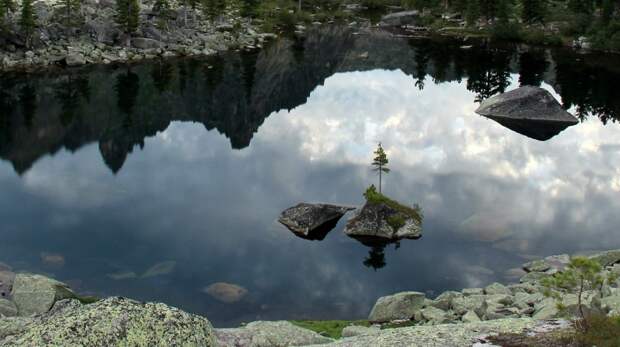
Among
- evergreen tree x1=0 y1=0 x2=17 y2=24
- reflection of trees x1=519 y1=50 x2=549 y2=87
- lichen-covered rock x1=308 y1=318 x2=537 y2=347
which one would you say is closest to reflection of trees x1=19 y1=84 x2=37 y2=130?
evergreen tree x1=0 y1=0 x2=17 y2=24

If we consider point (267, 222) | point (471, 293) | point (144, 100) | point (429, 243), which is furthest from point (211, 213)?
point (144, 100)

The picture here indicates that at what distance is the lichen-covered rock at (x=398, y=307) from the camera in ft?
126

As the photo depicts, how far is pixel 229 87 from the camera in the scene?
115875 mm

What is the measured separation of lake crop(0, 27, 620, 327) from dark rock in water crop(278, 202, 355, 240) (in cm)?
99

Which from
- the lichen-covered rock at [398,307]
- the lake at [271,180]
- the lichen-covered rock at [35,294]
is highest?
the lichen-covered rock at [35,294]

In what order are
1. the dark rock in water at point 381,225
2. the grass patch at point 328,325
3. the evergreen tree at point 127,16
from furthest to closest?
the evergreen tree at point 127,16
the dark rock in water at point 381,225
the grass patch at point 328,325

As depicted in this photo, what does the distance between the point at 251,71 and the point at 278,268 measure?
85252mm

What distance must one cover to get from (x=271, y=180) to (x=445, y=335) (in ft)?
159

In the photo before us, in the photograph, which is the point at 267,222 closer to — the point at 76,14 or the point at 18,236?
the point at 18,236

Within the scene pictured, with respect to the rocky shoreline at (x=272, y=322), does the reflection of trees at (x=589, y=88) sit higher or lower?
lower

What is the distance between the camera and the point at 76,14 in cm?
13812

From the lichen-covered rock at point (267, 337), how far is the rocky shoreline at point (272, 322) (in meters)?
0.04

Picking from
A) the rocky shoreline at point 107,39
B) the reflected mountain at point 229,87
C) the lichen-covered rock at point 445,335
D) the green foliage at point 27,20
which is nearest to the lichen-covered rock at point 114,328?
the lichen-covered rock at point 445,335

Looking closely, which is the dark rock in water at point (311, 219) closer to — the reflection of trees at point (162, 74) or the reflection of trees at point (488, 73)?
the reflection of trees at point (162, 74)
